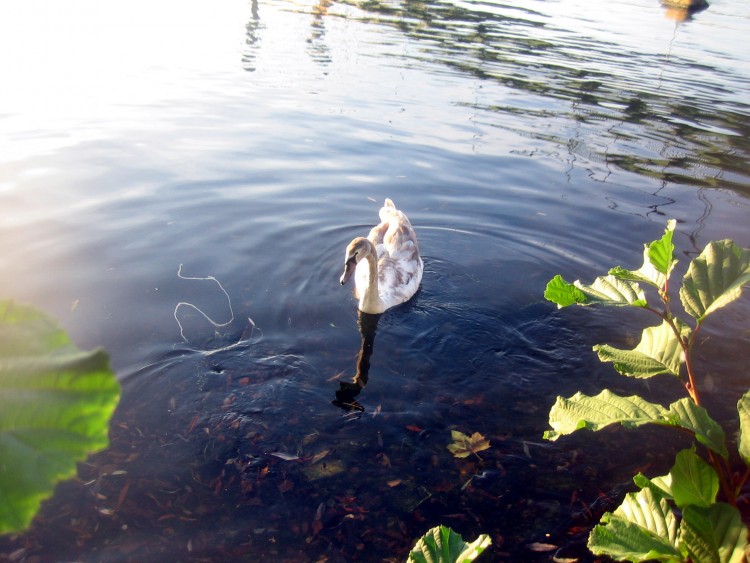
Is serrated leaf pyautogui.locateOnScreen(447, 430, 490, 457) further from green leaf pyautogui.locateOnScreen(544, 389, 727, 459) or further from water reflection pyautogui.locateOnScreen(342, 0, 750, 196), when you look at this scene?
water reflection pyautogui.locateOnScreen(342, 0, 750, 196)

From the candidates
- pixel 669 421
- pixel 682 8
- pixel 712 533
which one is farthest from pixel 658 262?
pixel 682 8

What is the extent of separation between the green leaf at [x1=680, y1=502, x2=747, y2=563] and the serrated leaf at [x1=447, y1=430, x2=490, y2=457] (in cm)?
303

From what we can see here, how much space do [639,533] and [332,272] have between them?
6.79m

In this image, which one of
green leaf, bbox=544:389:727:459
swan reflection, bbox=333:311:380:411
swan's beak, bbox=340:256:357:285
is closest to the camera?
green leaf, bbox=544:389:727:459

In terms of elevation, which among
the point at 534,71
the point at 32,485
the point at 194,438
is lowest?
the point at 194,438

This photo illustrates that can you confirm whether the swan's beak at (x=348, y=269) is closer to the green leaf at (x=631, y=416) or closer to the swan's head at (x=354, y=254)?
the swan's head at (x=354, y=254)

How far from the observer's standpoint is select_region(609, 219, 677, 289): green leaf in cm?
301

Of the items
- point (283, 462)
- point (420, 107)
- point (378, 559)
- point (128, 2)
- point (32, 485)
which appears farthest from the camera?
point (128, 2)

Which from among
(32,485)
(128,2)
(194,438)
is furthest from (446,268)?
(128,2)

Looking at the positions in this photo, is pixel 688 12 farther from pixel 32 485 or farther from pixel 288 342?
pixel 32 485

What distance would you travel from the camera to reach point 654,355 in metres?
3.36

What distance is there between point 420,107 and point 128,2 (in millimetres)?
25063

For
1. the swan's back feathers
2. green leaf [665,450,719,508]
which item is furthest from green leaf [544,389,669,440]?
the swan's back feathers

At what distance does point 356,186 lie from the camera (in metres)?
11.9
